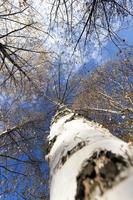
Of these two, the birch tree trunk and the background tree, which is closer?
the birch tree trunk

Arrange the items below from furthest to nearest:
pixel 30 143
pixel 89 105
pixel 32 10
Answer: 1. pixel 89 105
2. pixel 30 143
3. pixel 32 10

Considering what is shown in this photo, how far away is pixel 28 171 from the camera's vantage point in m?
9.86

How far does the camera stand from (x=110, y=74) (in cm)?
1366

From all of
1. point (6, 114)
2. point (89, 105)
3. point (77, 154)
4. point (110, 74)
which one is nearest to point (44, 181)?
point (6, 114)

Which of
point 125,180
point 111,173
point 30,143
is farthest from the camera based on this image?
point 30,143

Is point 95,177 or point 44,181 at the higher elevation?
point 95,177

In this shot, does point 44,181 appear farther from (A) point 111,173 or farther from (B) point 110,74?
(A) point 111,173

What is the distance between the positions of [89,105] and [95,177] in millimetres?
11825

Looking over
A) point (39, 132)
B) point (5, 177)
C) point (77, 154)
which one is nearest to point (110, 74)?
point (39, 132)

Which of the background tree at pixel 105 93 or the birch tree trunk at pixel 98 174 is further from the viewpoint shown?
the background tree at pixel 105 93

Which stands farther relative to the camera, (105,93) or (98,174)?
(105,93)

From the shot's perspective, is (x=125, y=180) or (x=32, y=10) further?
(x=32, y=10)

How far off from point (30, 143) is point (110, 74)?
473 cm

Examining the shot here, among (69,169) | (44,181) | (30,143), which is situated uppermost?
(69,169)
